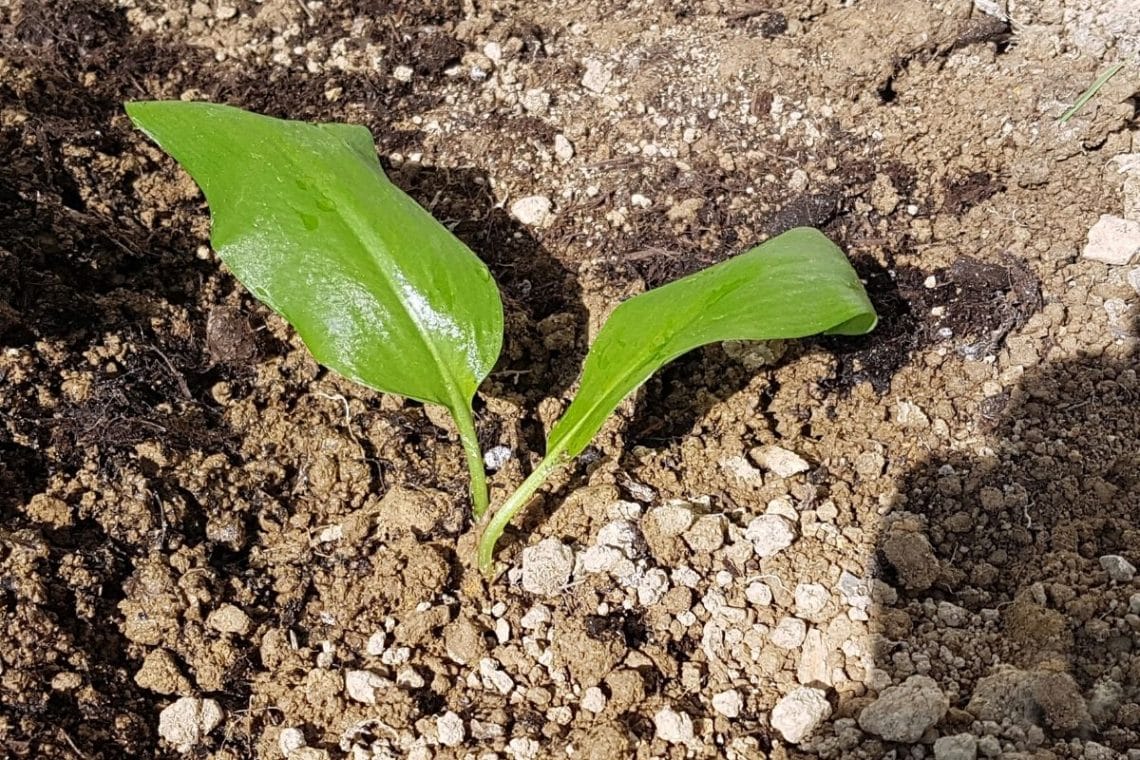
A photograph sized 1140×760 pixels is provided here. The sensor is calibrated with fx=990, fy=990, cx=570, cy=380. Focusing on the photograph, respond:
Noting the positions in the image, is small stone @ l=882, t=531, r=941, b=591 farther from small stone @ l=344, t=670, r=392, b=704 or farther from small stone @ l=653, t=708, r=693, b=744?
small stone @ l=344, t=670, r=392, b=704

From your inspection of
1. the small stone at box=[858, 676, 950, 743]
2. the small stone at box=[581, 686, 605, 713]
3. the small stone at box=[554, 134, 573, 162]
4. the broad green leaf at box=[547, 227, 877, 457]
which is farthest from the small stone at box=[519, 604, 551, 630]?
the small stone at box=[554, 134, 573, 162]

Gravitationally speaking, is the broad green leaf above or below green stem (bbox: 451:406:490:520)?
above

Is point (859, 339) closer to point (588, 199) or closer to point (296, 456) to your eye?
point (588, 199)

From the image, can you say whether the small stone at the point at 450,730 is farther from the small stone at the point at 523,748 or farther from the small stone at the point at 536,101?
the small stone at the point at 536,101

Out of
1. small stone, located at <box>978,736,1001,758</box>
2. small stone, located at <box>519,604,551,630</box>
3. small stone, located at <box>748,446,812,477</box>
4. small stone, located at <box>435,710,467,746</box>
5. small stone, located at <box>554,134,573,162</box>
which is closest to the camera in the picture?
small stone, located at <box>978,736,1001,758</box>

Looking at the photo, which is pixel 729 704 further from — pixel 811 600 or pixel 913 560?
pixel 913 560

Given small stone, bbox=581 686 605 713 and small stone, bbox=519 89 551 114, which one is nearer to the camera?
small stone, bbox=581 686 605 713

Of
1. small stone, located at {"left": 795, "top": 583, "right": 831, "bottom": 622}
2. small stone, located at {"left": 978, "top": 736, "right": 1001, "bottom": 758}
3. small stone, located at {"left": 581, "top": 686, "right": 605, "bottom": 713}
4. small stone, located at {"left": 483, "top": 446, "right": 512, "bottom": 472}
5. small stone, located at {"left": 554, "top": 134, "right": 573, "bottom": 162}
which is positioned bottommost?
small stone, located at {"left": 978, "top": 736, "right": 1001, "bottom": 758}
